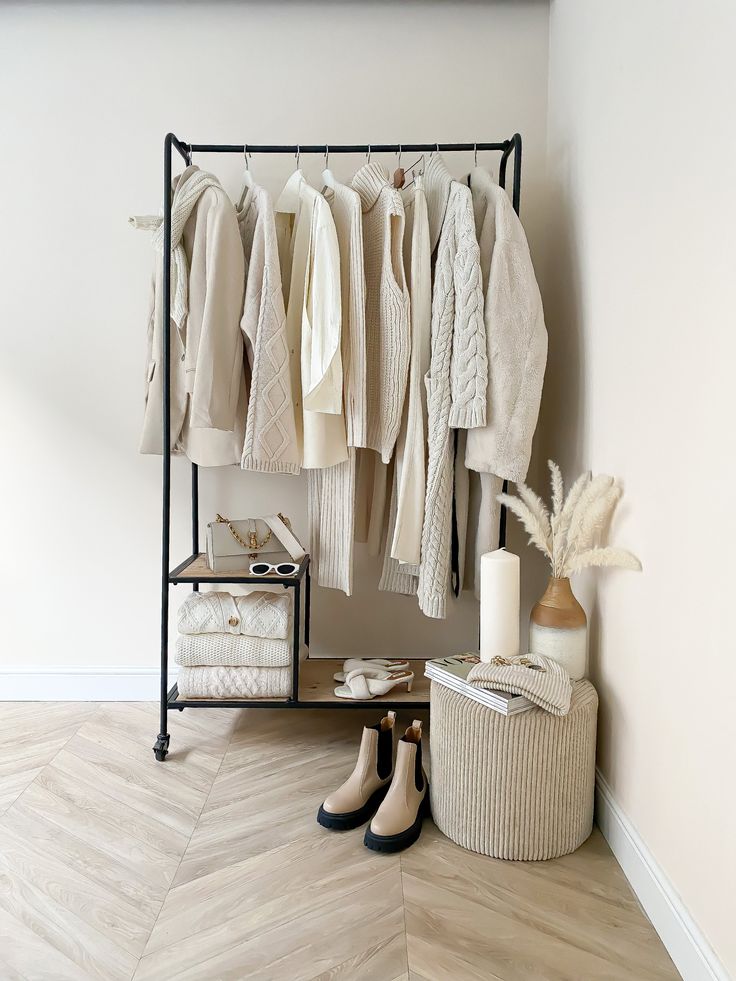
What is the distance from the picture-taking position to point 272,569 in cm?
204

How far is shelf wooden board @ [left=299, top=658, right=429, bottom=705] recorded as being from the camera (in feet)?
6.73

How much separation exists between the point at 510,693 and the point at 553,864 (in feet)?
1.23

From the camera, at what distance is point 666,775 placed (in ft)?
4.48

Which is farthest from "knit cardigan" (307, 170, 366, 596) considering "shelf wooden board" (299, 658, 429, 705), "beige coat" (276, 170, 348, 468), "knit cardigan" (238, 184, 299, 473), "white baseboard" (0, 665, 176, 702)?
"white baseboard" (0, 665, 176, 702)

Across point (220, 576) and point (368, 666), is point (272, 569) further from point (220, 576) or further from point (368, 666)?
point (368, 666)

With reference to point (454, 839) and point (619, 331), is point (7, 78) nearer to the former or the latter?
point (619, 331)

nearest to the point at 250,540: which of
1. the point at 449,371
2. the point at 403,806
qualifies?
the point at 449,371

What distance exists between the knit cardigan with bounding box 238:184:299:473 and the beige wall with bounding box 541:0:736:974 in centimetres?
79

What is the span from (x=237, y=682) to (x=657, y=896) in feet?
3.75

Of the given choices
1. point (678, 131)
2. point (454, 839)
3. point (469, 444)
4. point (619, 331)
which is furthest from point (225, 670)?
point (678, 131)

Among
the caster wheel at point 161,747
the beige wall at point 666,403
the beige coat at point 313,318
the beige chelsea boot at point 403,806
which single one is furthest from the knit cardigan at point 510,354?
the caster wheel at point 161,747

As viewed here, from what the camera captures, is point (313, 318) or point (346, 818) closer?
point (346, 818)

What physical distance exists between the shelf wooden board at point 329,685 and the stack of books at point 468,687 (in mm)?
351

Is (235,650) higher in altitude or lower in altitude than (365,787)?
higher
